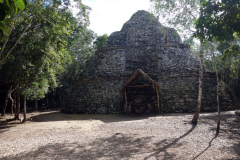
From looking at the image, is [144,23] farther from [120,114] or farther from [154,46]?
[120,114]

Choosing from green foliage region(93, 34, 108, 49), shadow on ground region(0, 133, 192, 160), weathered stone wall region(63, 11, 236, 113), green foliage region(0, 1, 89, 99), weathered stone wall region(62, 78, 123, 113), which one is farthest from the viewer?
green foliage region(93, 34, 108, 49)

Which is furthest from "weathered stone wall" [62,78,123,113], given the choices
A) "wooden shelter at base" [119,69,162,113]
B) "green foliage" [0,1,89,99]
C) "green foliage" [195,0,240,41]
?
"green foliage" [195,0,240,41]

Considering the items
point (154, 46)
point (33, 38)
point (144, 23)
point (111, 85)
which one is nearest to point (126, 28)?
point (144, 23)

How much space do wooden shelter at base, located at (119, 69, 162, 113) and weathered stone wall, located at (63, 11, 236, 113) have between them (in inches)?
23.7

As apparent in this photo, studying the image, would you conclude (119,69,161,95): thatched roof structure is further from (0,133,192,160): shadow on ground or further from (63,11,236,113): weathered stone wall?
(0,133,192,160): shadow on ground

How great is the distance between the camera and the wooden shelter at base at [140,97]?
11.3 metres

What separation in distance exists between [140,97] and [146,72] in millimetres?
3302

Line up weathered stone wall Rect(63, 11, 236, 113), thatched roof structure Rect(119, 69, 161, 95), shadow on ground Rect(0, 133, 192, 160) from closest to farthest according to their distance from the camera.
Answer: shadow on ground Rect(0, 133, 192, 160)
thatched roof structure Rect(119, 69, 161, 95)
weathered stone wall Rect(63, 11, 236, 113)

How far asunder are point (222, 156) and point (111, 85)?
34.1 ft

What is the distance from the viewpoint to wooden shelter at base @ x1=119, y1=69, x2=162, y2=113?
11320 mm

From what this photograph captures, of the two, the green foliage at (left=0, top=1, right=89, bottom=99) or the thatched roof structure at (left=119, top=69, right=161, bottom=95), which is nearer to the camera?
the green foliage at (left=0, top=1, right=89, bottom=99)

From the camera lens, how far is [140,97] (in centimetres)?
1217

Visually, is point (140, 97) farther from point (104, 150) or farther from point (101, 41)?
point (101, 41)

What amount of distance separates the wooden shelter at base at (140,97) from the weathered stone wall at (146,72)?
0.60 m
